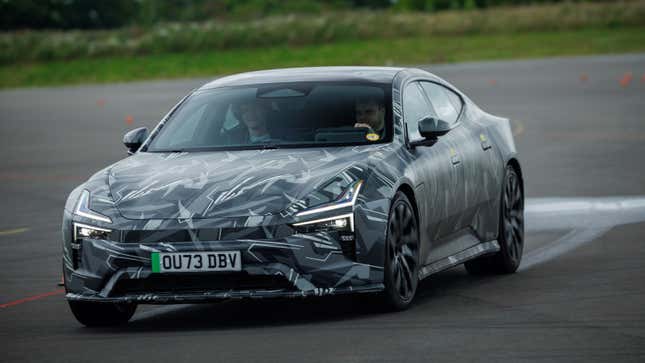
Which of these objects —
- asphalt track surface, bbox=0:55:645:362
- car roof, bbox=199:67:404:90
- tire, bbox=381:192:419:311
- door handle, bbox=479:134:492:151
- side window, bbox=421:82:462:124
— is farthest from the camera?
door handle, bbox=479:134:492:151

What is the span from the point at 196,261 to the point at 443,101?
122 inches

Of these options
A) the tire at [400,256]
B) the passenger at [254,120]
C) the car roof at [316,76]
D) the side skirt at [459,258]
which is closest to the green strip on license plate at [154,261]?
the tire at [400,256]

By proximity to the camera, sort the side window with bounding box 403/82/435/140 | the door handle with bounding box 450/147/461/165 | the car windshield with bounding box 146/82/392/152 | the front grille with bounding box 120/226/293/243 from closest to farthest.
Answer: the front grille with bounding box 120/226/293/243 < the car windshield with bounding box 146/82/392/152 < the side window with bounding box 403/82/435/140 < the door handle with bounding box 450/147/461/165

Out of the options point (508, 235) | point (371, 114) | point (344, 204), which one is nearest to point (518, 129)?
point (508, 235)

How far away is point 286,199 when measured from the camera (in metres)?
8.32

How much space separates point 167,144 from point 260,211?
169 centimetres

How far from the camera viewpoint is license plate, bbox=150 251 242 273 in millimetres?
8172

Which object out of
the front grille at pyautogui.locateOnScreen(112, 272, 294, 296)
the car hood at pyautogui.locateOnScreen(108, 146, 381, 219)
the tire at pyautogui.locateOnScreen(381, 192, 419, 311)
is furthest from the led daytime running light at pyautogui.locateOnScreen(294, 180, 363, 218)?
the front grille at pyautogui.locateOnScreen(112, 272, 294, 296)

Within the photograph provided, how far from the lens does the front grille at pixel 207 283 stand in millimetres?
8250

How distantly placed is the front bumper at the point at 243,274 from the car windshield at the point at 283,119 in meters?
1.19

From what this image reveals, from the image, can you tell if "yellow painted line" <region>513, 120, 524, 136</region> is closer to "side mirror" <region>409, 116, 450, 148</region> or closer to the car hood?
"side mirror" <region>409, 116, 450, 148</region>

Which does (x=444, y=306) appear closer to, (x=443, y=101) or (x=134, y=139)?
(x=443, y=101)

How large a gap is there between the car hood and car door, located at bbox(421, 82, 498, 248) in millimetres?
1157

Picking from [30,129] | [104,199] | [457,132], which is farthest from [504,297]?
[30,129]
